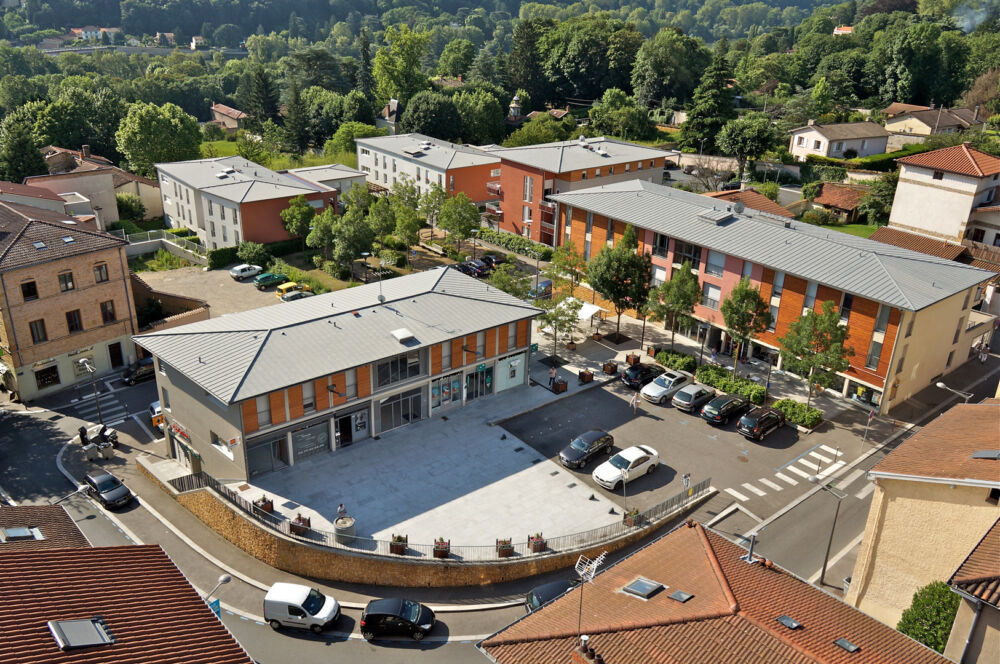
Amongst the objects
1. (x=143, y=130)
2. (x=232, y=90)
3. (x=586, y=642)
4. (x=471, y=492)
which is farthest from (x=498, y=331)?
(x=232, y=90)

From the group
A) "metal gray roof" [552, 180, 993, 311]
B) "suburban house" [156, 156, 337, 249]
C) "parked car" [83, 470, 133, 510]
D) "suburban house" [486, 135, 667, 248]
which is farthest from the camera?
"suburban house" [486, 135, 667, 248]

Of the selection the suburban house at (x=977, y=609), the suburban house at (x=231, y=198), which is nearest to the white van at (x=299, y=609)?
the suburban house at (x=977, y=609)

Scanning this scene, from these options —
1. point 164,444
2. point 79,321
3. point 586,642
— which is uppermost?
point 586,642

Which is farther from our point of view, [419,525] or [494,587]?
[419,525]

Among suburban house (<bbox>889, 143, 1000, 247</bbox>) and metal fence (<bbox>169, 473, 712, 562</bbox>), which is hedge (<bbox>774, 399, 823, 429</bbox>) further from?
suburban house (<bbox>889, 143, 1000, 247</bbox>)

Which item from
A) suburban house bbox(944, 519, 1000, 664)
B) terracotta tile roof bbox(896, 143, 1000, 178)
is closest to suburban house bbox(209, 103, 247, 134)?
terracotta tile roof bbox(896, 143, 1000, 178)

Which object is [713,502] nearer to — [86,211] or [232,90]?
[86,211]

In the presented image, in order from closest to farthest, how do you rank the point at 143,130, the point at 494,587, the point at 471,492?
1. the point at 494,587
2. the point at 471,492
3. the point at 143,130
